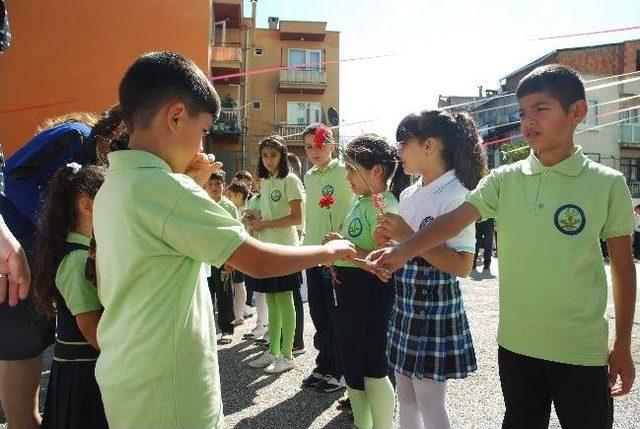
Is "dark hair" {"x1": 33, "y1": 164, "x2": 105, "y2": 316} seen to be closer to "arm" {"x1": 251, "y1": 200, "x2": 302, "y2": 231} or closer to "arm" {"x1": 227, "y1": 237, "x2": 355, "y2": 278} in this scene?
"arm" {"x1": 227, "y1": 237, "x2": 355, "y2": 278}

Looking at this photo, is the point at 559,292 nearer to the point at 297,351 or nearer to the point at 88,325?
the point at 88,325

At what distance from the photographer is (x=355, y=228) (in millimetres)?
2945

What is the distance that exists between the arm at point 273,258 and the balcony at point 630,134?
1360 inches

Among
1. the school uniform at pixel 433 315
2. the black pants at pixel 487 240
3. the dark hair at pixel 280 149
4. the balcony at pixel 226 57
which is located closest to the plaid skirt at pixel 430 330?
the school uniform at pixel 433 315

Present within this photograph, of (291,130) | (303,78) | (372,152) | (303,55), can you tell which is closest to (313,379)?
(372,152)

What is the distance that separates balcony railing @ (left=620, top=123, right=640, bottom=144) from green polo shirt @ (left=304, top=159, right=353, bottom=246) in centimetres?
3234

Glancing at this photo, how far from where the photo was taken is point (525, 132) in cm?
204

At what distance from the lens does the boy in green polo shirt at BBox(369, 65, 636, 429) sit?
1817 mm

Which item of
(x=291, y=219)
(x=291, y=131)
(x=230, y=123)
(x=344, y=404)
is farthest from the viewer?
(x=291, y=131)

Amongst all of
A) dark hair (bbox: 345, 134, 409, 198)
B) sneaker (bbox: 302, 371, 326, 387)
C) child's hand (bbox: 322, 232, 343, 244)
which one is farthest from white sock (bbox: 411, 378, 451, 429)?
sneaker (bbox: 302, 371, 326, 387)

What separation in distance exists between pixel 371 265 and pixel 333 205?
76.9 inches

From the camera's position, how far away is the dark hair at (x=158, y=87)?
156 centimetres

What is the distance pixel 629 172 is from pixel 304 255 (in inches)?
1392

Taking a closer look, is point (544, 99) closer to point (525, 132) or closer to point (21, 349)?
point (525, 132)
